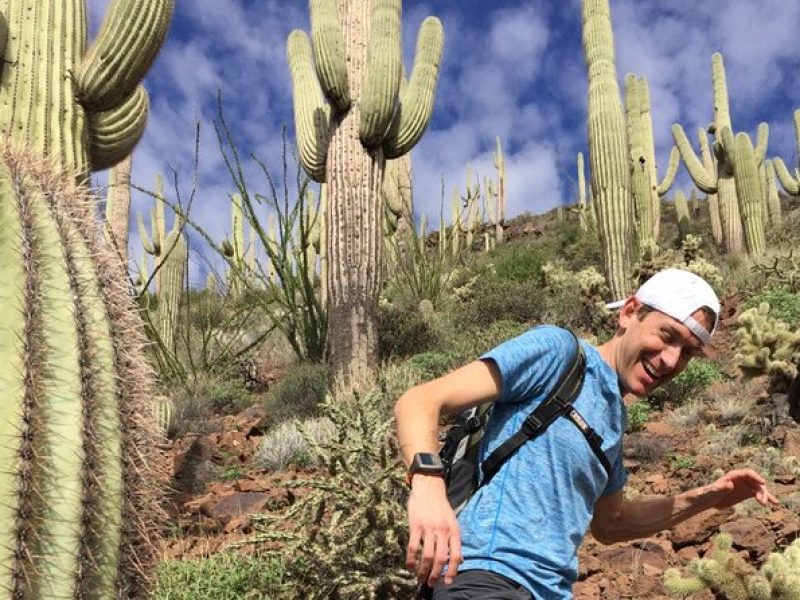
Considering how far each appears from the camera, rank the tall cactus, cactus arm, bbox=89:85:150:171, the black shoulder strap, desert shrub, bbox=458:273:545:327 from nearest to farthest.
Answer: the black shoulder strap, cactus arm, bbox=89:85:150:171, the tall cactus, desert shrub, bbox=458:273:545:327

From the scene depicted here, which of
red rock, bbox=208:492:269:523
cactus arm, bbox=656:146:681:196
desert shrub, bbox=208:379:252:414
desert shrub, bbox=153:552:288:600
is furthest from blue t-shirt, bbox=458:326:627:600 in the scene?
cactus arm, bbox=656:146:681:196

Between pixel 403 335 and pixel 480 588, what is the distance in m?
7.77

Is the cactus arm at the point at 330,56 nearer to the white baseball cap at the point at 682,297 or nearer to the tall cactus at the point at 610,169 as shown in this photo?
the tall cactus at the point at 610,169

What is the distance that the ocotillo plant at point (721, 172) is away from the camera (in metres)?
14.9

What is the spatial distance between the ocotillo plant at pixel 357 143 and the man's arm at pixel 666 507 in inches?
193

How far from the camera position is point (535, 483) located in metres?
2.01

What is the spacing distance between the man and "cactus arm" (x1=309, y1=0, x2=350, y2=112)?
19.1ft

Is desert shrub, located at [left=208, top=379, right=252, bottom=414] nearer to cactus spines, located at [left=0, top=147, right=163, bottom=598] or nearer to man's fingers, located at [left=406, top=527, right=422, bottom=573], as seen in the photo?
cactus spines, located at [left=0, top=147, right=163, bottom=598]

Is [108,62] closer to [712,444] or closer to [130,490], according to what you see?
[130,490]

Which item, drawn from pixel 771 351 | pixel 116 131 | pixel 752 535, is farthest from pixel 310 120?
pixel 752 535

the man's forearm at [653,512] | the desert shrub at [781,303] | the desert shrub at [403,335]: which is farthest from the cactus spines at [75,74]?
the desert shrub at [781,303]

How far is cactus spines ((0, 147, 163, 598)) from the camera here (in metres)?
1.88

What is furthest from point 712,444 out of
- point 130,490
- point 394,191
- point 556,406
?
point 394,191

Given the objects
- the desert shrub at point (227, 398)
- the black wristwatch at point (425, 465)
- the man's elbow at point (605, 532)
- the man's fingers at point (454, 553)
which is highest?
the desert shrub at point (227, 398)
